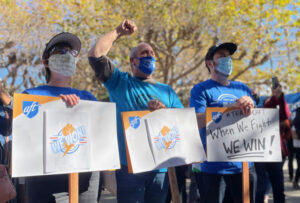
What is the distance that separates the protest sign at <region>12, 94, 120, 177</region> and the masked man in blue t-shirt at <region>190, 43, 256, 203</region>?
3.07 feet

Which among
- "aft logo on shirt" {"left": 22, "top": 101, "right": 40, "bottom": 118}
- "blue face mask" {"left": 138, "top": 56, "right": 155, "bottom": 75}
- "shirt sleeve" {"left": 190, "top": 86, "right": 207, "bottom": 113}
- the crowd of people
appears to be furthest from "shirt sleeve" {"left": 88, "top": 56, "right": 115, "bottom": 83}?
"shirt sleeve" {"left": 190, "top": 86, "right": 207, "bottom": 113}

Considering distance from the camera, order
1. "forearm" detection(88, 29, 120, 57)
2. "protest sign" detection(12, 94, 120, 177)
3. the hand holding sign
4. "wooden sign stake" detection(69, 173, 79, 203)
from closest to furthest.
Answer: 1. "protest sign" detection(12, 94, 120, 177)
2. "wooden sign stake" detection(69, 173, 79, 203)
3. "forearm" detection(88, 29, 120, 57)
4. the hand holding sign

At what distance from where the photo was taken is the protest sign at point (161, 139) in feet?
9.18

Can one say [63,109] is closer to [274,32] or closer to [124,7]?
[124,7]

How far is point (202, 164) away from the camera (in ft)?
11.1

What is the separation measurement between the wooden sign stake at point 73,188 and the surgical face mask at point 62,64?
0.75m

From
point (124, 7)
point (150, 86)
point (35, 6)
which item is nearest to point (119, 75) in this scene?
point (150, 86)

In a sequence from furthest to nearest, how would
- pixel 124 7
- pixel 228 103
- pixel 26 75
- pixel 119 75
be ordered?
pixel 26 75, pixel 124 7, pixel 228 103, pixel 119 75

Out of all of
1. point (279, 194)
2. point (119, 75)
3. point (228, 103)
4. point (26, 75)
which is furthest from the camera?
point (26, 75)

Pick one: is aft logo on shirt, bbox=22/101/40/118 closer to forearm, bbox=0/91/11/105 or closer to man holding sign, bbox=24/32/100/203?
man holding sign, bbox=24/32/100/203

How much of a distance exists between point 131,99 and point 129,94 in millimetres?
47

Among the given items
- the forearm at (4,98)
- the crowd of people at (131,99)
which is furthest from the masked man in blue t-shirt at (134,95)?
the forearm at (4,98)

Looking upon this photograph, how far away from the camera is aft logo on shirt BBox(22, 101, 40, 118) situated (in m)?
2.40

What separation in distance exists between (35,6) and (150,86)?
9960mm
